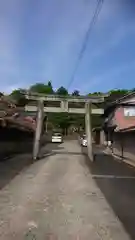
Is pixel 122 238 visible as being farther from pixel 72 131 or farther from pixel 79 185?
pixel 72 131

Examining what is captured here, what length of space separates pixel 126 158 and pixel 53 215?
23.7m

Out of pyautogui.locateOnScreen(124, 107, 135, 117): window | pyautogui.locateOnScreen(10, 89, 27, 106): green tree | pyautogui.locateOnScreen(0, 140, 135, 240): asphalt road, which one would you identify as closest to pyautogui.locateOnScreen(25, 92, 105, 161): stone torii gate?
pyautogui.locateOnScreen(10, 89, 27, 106): green tree

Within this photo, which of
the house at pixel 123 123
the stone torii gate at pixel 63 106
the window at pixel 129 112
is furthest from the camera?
the window at pixel 129 112

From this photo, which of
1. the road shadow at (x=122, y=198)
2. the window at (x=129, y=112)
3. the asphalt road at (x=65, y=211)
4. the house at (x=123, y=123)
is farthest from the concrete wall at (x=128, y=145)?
the asphalt road at (x=65, y=211)

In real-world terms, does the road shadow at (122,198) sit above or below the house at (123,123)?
below

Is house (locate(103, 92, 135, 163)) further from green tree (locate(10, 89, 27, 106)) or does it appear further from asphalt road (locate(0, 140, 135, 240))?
asphalt road (locate(0, 140, 135, 240))

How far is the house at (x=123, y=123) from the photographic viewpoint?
31.0 meters

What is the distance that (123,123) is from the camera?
4062 centimetres

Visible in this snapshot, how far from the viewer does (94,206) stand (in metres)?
10.1

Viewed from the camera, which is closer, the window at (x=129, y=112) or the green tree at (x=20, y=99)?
the green tree at (x=20, y=99)

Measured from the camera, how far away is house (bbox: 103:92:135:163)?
102 feet

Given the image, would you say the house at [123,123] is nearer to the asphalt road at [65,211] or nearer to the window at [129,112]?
the window at [129,112]

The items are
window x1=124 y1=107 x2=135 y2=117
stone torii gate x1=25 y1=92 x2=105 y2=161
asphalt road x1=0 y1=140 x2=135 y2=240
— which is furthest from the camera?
window x1=124 y1=107 x2=135 y2=117

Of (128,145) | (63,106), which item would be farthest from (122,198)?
(63,106)
